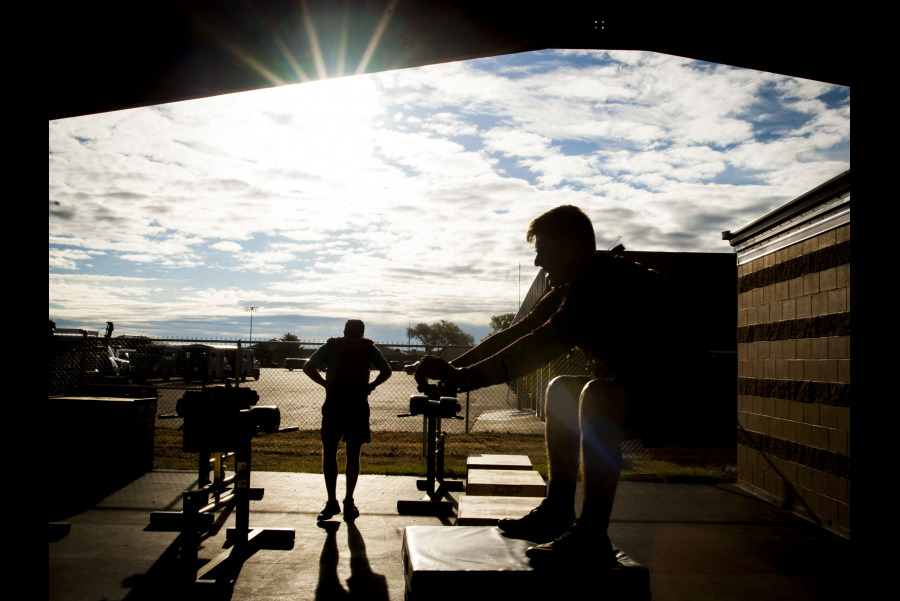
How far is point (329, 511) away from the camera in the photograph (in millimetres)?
5738

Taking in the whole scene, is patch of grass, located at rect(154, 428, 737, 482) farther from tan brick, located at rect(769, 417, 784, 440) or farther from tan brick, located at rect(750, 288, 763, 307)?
tan brick, located at rect(750, 288, 763, 307)

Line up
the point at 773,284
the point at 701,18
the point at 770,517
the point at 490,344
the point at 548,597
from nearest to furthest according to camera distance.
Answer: the point at 548,597 → the point at 490,344 → the point at 701,18 → the point at 770,517 → the point at 773,284

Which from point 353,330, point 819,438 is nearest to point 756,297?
point 819,438

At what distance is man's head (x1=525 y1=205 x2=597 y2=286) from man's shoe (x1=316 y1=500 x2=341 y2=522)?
400 centimetres

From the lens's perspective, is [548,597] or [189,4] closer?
[548,597]

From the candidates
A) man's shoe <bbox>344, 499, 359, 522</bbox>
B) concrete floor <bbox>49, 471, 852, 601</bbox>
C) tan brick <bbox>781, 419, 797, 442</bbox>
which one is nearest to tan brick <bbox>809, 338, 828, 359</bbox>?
tan brick <bbox>781, 419, 797, 442</bbox>

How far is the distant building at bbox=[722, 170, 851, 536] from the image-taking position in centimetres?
558

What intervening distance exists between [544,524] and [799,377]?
4.74 meters

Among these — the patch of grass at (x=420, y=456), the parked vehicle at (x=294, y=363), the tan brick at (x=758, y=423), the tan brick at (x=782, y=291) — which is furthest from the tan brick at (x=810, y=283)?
the parked vehicle at (x=294, y=363)

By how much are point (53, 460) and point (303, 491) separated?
3008 mm
